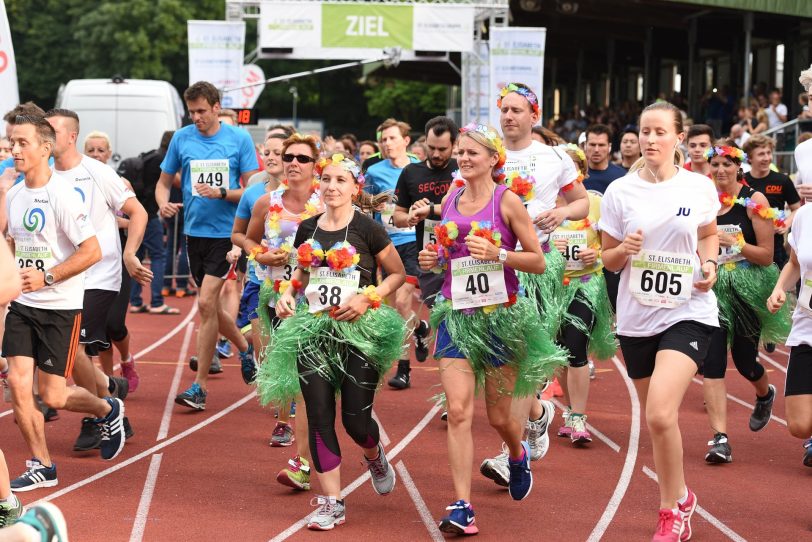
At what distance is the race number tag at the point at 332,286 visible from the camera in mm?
7043

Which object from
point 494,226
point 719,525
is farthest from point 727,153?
point 719,525

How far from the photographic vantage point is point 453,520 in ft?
21.6

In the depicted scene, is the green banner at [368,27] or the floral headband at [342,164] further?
the green banner at [368,27]

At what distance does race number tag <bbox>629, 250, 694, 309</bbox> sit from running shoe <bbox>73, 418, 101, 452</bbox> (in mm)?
3877

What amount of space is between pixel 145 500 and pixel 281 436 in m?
1.74

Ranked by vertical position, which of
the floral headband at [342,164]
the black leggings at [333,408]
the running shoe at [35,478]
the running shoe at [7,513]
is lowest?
the running shoe at [35,478]

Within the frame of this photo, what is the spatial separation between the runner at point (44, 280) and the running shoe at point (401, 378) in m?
4.20

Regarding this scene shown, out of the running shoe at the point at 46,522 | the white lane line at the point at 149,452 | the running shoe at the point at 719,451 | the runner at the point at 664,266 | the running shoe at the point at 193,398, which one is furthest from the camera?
the running shoe at the point at 193,398

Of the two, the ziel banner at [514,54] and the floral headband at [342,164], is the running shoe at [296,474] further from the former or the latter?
the ziel banner at [514,54]

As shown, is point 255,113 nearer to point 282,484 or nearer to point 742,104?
point 742,104

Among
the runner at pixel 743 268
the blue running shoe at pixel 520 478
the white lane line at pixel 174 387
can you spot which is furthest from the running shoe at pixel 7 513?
the runner at pixel 743 268

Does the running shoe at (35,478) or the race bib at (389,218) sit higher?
the race bib at (389,218)

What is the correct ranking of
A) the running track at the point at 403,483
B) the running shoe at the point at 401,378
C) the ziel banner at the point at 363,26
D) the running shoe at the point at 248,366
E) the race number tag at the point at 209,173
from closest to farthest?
the running track at the point at 403,483, the race number tag at the point at 209,173, the running shoe at the point at 248,366, the running shoe at the point at 401,378, the ziel banner at the point at 363,26

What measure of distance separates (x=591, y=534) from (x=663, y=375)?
3.11 ft
